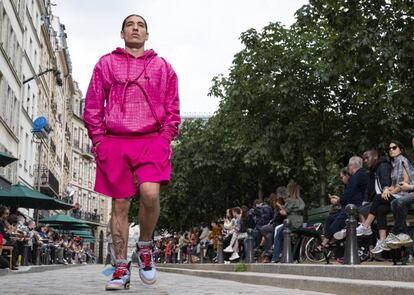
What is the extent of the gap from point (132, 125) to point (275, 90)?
1955cm

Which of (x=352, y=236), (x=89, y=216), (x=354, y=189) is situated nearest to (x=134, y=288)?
(x=352, y=236)

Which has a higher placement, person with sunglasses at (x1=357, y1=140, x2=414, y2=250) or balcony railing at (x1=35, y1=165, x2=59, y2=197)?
balcony railing at (x1=35, y1=165, x2=59, y2=197)

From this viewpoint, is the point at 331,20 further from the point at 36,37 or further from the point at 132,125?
the point at 36,37

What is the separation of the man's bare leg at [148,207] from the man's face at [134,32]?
1184 millimetres

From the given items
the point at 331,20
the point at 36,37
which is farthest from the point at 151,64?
the point at 36,37

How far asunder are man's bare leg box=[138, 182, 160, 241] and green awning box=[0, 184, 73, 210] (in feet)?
51.3

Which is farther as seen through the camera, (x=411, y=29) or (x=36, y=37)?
(x=36, y=37)

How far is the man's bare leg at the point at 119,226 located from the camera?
5973 millimetres

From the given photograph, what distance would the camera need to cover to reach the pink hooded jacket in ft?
19.4

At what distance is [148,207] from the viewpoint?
5.96 metres

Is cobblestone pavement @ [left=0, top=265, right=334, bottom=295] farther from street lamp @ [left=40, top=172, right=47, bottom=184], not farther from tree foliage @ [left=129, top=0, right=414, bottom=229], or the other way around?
street lamp @ [left=40, top=172, right=47, bottom=184]

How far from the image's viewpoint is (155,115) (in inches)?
235

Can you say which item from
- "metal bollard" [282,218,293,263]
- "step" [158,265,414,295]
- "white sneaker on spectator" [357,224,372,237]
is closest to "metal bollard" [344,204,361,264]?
"white sneaker on spectator" [357,224,372,237]

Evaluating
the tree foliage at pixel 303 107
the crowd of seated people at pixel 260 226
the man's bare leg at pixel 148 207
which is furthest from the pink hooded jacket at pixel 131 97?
the tree foliage at pixel 303 107
